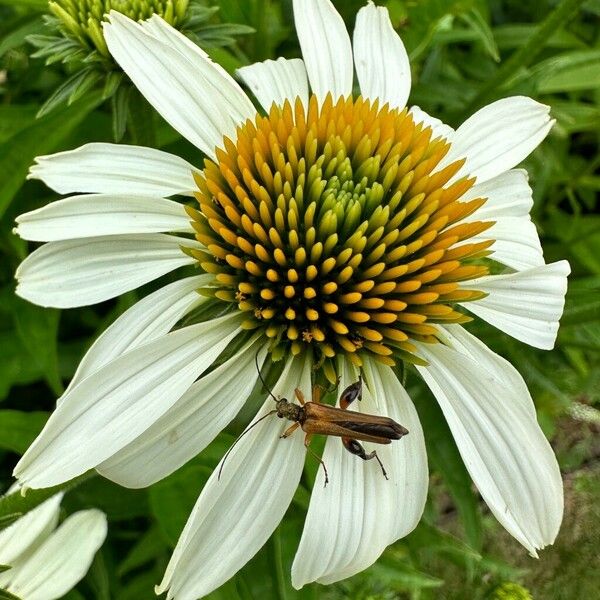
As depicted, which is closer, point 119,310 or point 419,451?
point 419,451

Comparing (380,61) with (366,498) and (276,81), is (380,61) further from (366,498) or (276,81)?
(366,498)

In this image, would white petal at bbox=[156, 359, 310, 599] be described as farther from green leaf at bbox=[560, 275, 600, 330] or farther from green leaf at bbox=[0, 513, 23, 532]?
green leaf at bbox=[560, 275, 600, 330]

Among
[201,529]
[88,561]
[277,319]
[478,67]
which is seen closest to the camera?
[201,529]

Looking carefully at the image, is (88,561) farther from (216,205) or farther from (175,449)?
(216,205)

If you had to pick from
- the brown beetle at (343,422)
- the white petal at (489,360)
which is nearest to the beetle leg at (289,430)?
the brown beetle at (343,422)

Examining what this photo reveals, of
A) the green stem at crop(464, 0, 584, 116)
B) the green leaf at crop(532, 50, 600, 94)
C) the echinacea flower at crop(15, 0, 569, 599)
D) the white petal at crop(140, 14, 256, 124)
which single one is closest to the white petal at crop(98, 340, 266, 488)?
the echinacea flower at crop(15, 0, 569, 599)

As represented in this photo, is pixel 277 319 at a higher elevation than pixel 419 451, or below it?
higher

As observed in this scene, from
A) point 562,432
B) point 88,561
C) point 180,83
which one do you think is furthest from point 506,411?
point 562,432
